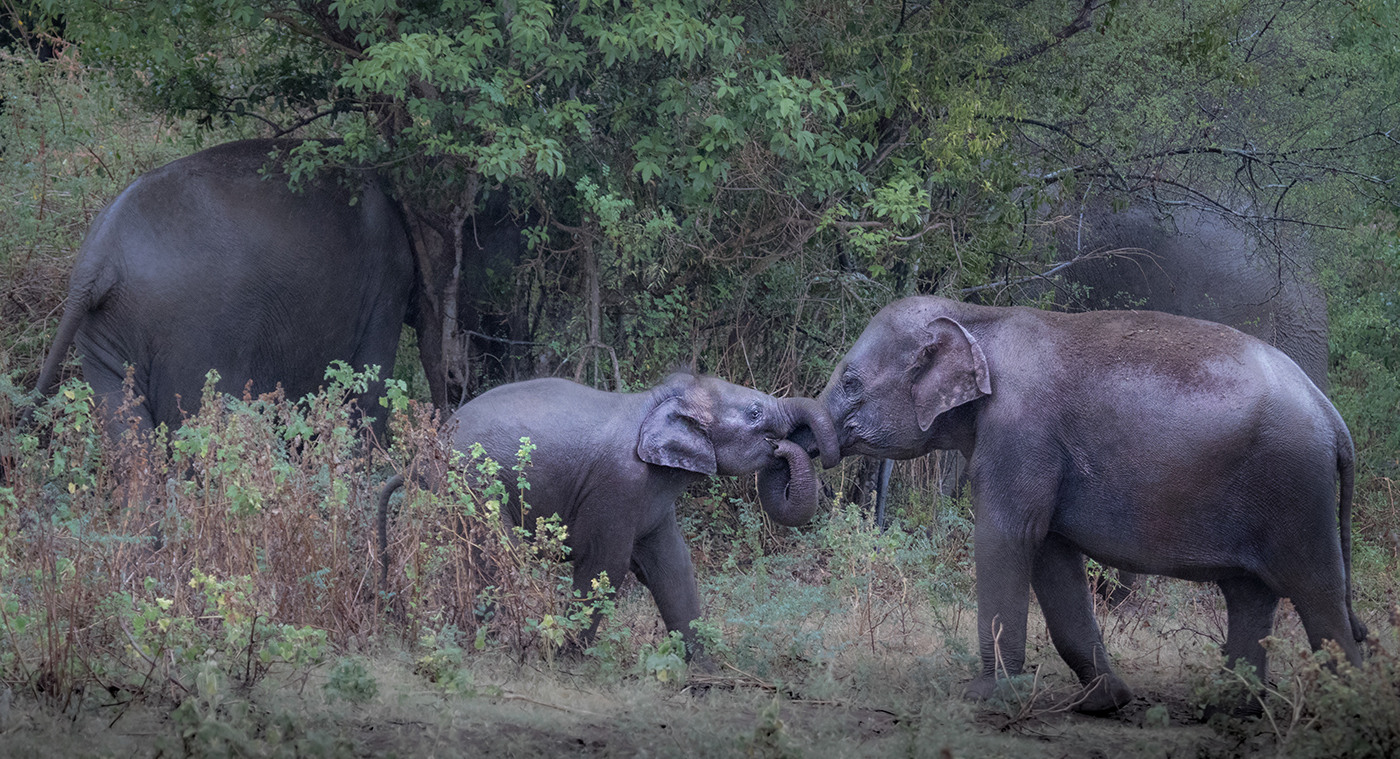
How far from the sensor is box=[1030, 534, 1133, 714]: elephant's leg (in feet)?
19.8

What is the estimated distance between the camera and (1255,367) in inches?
212

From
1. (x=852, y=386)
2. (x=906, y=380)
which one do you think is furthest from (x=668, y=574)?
(x=906, y=380)

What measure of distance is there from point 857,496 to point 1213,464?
496cm

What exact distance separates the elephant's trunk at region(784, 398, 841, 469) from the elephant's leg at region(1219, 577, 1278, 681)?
1876 mm

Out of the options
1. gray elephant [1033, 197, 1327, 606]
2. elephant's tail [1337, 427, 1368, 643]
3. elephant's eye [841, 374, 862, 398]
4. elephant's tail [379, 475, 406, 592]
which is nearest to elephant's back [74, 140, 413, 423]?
elephant's tail [379, 475, 406, 592]

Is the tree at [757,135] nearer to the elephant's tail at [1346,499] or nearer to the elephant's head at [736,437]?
the elephant's head at [736,437]

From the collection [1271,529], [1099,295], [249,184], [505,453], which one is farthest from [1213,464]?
[249,184]

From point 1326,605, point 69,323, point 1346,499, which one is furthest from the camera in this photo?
point 69,323

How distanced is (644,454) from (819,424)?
879 mm

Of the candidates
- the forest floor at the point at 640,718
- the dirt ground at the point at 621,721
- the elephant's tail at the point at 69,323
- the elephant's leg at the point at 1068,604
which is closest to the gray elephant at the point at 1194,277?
the elephant's leg at the point at 1068,604

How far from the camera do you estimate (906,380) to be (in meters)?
6.18

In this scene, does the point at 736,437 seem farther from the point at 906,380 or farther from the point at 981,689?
the point at 981,689

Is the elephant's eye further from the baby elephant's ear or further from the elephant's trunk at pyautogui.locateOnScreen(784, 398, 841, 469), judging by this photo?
the baby elephant's ear

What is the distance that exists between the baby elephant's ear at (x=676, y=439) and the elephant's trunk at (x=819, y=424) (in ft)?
1.55
